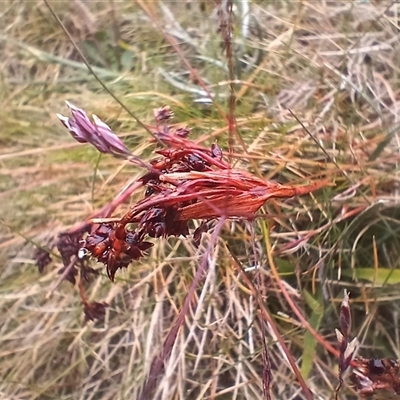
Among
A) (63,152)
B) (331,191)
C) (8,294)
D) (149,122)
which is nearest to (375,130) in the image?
(331,191)

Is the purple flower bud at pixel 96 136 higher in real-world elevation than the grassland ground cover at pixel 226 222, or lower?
higher

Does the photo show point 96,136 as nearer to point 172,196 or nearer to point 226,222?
point 172,196

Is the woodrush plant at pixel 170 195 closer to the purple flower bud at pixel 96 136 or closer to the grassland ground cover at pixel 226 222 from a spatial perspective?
the purple flower bud at pixel 96 136

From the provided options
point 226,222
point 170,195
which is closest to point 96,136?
point 170,195

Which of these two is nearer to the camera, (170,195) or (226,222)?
(170,195)

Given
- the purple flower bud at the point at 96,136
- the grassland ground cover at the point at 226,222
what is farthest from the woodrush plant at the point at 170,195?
the grassland ground cover at the point at 226,222

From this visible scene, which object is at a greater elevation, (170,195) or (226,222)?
(170,195)

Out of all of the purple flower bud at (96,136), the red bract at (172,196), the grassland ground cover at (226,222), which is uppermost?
the purple flower bud at (96,136)

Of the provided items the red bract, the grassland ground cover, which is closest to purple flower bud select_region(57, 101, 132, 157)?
the red bract
